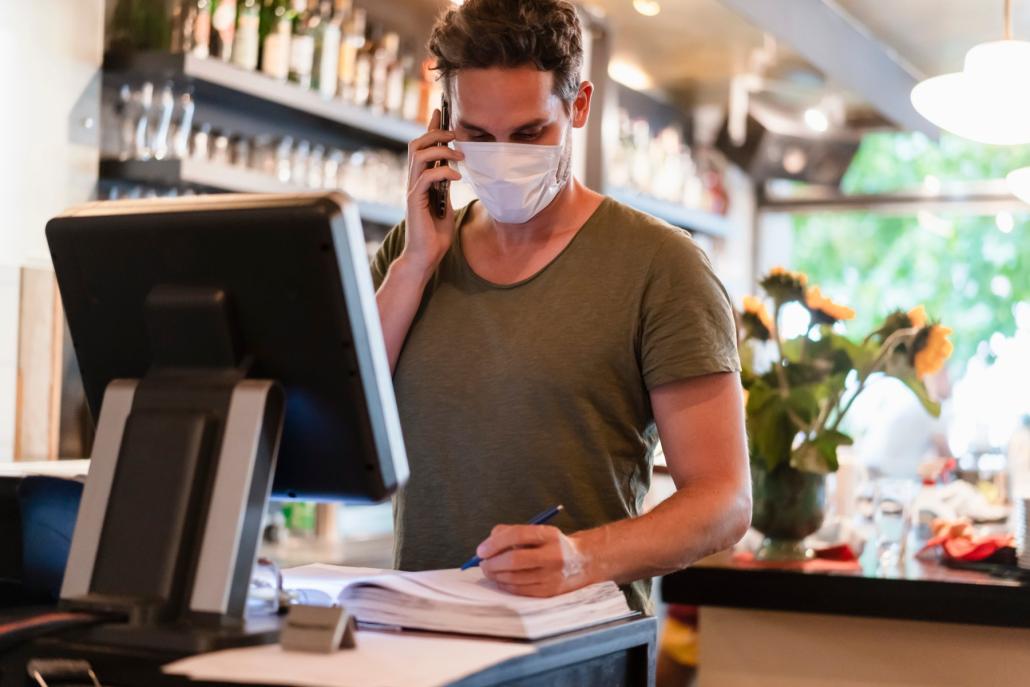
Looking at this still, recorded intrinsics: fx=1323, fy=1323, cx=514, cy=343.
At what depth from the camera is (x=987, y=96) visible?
3346mm

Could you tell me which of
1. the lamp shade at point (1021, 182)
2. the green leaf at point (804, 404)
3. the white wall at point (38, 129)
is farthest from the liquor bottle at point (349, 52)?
the lamp shade at point (1021, 182)

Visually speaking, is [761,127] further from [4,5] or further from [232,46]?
[4,5]

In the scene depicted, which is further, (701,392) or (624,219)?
(624,219)

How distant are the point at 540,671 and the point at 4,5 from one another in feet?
8.21

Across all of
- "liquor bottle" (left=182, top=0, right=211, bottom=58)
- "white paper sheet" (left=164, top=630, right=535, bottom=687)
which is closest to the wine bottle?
"liquor bottle" (left=182, top=0, right=211, bottom=58)

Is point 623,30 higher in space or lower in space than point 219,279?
higher

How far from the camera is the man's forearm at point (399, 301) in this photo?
1607 millimetres

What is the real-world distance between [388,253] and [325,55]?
223cm

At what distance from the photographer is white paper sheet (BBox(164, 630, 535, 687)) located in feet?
3.05

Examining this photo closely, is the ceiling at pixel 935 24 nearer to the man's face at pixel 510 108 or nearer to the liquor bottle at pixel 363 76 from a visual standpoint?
the liquor bottle at pixel 363 76

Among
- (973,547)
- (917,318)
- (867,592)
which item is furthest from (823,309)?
(867,592)

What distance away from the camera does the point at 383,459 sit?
3.71 feet

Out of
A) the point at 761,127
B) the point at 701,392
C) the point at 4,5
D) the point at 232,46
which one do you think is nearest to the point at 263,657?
the point at 701,392

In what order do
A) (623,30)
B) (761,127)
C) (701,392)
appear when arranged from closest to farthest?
1. (701,392)
2. (623,30)
3. (761,127)
